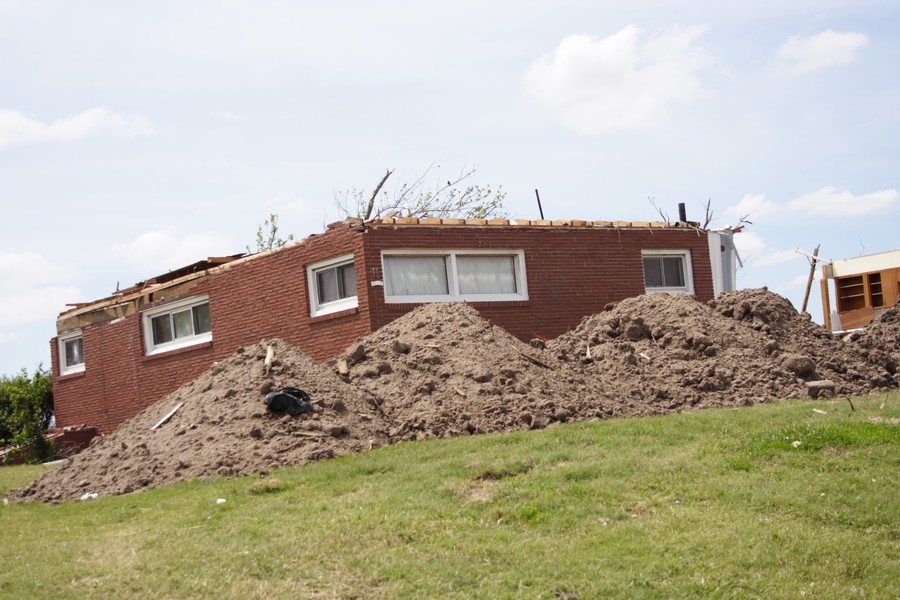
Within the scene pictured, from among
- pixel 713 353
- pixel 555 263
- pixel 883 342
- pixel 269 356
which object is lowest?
pixel 883 342

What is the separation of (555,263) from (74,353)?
1327 cm

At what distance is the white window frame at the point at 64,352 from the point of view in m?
24.0

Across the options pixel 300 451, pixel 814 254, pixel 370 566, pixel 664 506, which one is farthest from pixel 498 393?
pixel 814 254

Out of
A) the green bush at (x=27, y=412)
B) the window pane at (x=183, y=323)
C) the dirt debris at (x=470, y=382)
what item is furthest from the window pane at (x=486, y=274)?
the green bush at (x=27, y=412)

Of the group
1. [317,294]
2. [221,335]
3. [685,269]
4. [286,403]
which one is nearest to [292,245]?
[317,294]

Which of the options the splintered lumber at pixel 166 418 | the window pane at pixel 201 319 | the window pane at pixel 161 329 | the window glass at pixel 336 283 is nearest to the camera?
the splintered lumber at pixel 166 418

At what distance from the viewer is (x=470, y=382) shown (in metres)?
12.8

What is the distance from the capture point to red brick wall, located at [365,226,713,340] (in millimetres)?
16797

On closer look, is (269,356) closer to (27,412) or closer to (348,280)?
(348,280)

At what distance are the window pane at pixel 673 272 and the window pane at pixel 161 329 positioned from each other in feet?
35.8

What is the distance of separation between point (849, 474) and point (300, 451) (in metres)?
5.90

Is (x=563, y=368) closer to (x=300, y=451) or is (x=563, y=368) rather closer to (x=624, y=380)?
(x=624, y=380)

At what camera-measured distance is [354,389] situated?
42.6 ft

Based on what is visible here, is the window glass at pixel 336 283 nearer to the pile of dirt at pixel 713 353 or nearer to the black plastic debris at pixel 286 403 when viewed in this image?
the pile of dirt at pixel 713 353
